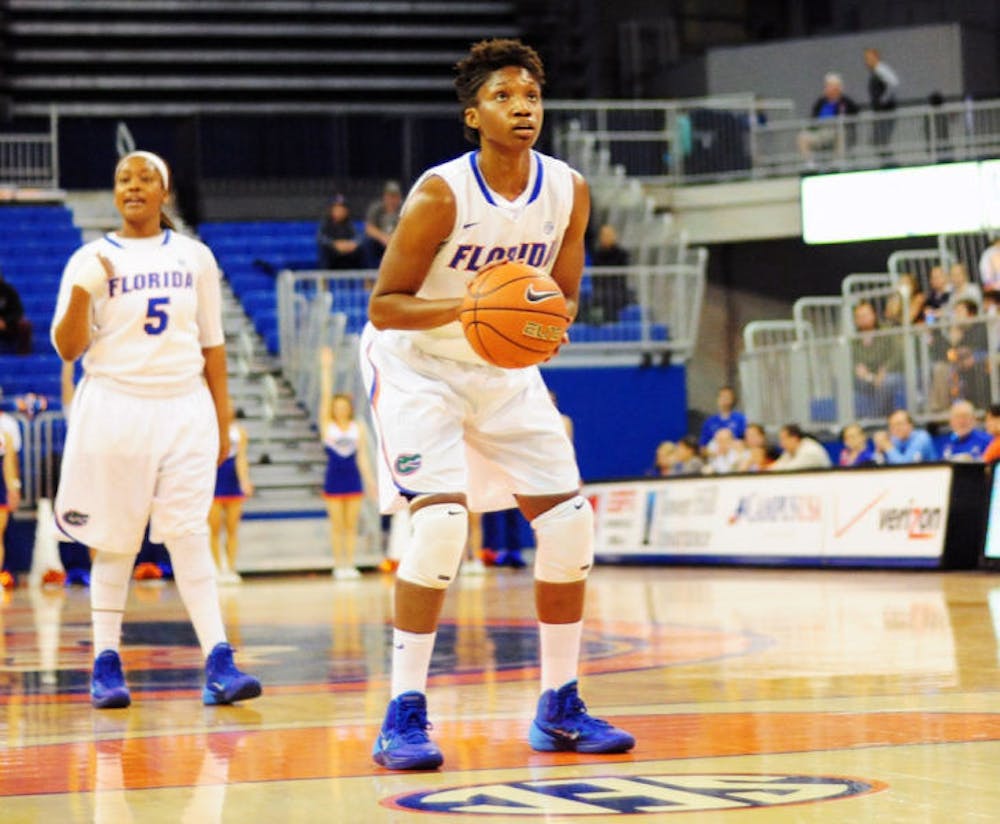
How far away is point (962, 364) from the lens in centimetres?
1747

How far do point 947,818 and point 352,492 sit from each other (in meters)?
14.8

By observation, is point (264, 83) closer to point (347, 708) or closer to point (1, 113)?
point (1, 113)

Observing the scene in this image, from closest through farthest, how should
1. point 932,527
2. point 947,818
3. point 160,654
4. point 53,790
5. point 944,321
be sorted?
point 947,818, point 53,790, point 160,654, point 932,527, point 944,321

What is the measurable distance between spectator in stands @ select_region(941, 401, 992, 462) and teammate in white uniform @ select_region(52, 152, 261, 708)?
10.1 meters

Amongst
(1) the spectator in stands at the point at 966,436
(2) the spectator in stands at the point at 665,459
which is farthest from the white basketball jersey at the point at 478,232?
(2) the spectator in stands at the point at 665,459

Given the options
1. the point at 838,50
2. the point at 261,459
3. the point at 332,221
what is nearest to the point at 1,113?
the point at 332,221

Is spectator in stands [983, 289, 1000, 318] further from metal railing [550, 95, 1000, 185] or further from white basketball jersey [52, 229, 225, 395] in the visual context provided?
white basketball jersey [52, 229, 225, 395]

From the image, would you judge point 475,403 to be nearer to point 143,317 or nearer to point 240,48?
point 143,317

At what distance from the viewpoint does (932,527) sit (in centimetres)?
1473

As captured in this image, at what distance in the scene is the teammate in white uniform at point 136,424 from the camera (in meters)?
7.02

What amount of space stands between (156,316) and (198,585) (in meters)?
1.07

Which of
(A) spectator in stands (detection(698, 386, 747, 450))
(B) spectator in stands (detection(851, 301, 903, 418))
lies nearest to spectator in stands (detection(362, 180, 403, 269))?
(A) spectator in stands (detection(698, 386, 747, 450))

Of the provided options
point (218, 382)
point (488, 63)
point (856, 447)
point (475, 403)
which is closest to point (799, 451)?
point (856, 447)

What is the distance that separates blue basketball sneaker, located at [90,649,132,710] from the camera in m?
6.95
